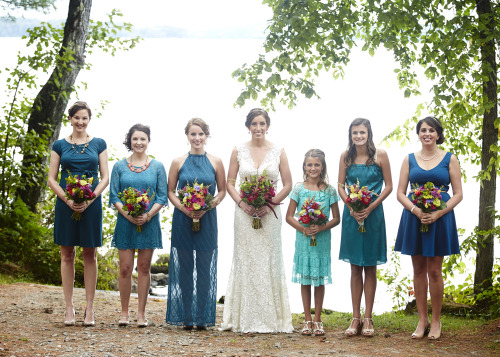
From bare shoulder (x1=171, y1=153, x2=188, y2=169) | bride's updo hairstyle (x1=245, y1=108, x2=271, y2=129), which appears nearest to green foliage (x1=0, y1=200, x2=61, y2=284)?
bare shoulder (x1=171, y1=153, x2=188, y2=169)

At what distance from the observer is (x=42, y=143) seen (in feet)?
34.2

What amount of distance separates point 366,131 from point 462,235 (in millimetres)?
3437

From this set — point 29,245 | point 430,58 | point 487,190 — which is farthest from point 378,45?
point 29,245

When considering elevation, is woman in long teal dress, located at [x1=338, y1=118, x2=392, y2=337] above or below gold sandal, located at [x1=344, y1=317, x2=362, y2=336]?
above

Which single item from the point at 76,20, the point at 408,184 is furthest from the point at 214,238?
the point at 76,20

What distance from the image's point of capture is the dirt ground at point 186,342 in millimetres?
5211

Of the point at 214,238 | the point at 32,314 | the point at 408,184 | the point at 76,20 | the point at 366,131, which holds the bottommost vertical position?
the point at 32,314

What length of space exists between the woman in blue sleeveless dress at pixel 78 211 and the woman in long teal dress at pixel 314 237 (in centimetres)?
223

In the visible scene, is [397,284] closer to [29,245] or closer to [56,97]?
[29,245]

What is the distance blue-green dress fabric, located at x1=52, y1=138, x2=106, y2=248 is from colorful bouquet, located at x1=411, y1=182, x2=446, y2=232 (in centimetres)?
351

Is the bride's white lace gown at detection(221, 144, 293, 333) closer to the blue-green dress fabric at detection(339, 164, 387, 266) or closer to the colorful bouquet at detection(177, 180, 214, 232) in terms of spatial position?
the colorful bouquet at detection(177, 180, 214, 232)

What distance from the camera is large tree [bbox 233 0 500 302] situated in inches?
297

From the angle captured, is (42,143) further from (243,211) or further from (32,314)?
(243,211)

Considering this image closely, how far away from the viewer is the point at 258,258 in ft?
21.3
